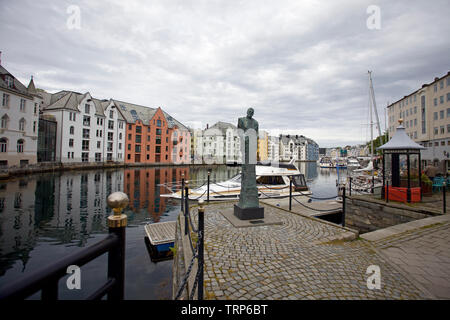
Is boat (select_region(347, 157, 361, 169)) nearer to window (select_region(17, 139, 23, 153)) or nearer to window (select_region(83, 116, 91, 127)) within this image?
window (select_region(83, 116, 91, 127))

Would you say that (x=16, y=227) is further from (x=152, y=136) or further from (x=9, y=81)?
(x=152, y=136)

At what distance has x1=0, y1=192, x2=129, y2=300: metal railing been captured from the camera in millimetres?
1012

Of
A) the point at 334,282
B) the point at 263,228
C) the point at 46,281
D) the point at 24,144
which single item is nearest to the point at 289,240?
the point at 263,228

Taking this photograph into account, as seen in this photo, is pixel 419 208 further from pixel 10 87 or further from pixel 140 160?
pixel 140 160

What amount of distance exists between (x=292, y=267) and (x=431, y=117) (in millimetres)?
52554

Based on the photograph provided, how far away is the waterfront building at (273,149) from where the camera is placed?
401ft

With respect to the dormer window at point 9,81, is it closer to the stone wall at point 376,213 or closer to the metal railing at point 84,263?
the metal railing at point 84,263

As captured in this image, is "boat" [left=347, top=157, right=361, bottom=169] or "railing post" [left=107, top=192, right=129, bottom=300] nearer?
"railing post" [left=107, top=192, right=129, bottom=300]

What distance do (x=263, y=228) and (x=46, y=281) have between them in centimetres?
736

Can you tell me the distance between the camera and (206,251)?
5.83 m

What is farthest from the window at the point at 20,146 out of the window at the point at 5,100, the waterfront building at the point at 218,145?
the waterfront building at the point at 218,145

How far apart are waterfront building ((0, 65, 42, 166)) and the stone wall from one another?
44.3m

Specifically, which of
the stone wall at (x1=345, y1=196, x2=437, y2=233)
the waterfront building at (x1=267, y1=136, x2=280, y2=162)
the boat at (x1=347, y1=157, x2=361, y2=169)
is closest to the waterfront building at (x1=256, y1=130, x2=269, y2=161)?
the waterfront building at (x1=267, y1=136, x2=280, y2=162)
